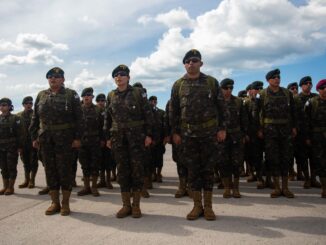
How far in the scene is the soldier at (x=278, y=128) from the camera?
6.48m

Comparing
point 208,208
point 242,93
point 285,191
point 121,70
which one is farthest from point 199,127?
point 242,93

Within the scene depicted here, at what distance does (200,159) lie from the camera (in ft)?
17.3

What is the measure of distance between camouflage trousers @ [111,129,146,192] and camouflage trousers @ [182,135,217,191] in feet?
2.43

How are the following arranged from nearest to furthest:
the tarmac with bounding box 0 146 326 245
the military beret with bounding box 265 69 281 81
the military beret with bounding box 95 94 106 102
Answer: the tarmac with bounding box 0 146 326 245, the military beret with bounding box 265 69 281 81, the military beret with bounding box 95 94 106 102

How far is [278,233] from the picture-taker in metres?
4.30

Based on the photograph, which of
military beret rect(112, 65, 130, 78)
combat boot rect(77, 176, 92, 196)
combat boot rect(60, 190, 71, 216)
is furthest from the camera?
combat boot rect(77, 176, 92, 196)

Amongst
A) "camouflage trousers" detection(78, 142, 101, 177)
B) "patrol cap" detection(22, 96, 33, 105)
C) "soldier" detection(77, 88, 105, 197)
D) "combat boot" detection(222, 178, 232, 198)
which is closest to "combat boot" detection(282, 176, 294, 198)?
"combat boot" detection(222, 178, 232, 198)

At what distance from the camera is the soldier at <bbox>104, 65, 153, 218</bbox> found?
5520 millimetres

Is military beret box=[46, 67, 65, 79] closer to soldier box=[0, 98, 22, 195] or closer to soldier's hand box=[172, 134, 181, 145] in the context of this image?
soldier's hand box=[172, 134, 181, 145]

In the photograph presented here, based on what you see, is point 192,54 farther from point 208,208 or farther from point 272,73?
point 208,208

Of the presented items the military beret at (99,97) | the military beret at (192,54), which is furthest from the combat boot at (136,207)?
the military beret at (99,97)

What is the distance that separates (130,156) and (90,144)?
2462 millimetres

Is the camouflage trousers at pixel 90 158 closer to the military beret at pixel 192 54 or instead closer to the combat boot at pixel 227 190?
the combat boot at pixel 227 190

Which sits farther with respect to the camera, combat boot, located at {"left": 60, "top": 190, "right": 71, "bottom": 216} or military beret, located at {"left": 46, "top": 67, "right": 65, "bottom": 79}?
military beret, located at {"left": 46, "top": 67, "right": 65, "bottom": 79}
